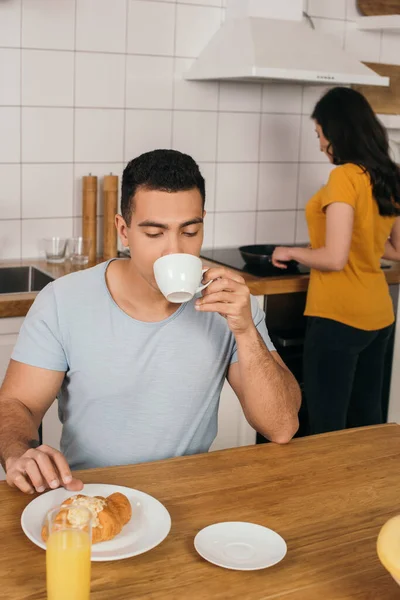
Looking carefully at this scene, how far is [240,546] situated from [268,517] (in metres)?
0.11

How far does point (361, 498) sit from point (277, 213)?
7.12 feet

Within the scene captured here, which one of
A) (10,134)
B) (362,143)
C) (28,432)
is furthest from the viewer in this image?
(10,134)

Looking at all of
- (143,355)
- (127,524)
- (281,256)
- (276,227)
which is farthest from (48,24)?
(127,524)

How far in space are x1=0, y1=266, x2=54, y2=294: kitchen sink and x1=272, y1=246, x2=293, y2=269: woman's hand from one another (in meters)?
0.79

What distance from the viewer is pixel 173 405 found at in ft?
5.24

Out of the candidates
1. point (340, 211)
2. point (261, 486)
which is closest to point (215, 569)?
point (261, 486)

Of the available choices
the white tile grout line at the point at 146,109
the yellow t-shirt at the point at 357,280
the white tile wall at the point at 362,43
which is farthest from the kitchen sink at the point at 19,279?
the white tile wall at the point at 362,43

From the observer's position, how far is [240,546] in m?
1.14

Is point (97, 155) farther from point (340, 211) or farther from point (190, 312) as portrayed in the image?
point (190, 312)

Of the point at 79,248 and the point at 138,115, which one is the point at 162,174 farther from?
the point at 138,115

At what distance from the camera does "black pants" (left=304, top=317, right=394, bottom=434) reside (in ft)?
8.80

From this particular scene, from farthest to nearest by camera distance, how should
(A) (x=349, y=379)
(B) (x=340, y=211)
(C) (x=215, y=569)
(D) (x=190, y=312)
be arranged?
(A) (x=349, y=379) → (B) (x=340, y=211) → (D) (x=190, y=312) → (C) (x=215, y=569)

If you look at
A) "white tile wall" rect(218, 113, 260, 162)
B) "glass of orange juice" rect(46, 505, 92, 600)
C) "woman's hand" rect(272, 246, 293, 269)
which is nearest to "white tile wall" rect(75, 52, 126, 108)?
"white tile wall" rect(218, 113, 260, 162)

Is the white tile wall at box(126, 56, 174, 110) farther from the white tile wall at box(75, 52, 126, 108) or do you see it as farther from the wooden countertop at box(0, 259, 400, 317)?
the wooden countertop at box(0, 259, 400, 317)
